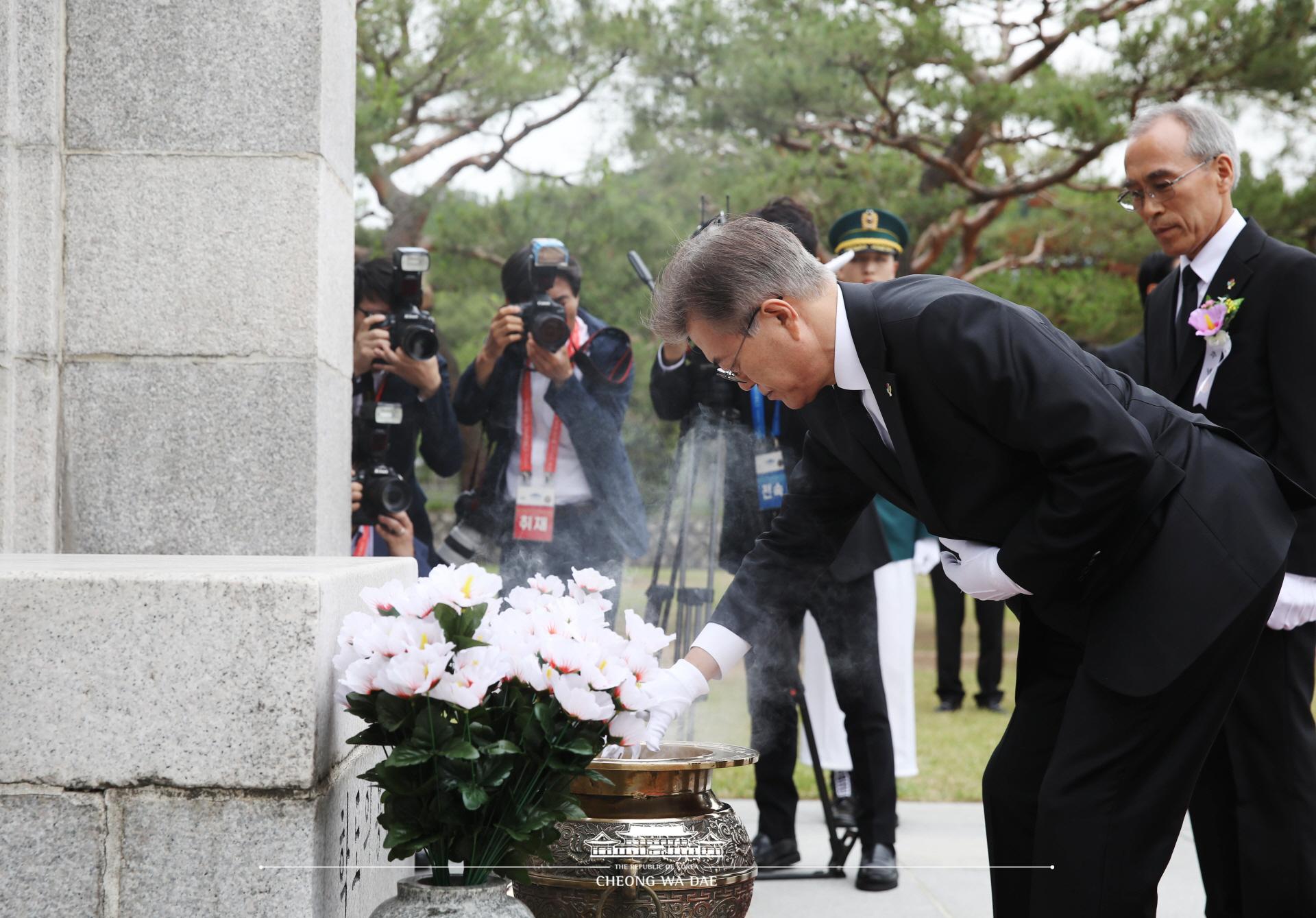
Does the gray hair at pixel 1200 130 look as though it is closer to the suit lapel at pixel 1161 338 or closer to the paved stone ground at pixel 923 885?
the suit lapel at pixel 1161 338

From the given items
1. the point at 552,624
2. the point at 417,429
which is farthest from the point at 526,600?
the point at 417,429

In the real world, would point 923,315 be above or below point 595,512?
above

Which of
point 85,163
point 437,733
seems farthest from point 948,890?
point 85,163

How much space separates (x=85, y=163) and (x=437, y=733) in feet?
7.47

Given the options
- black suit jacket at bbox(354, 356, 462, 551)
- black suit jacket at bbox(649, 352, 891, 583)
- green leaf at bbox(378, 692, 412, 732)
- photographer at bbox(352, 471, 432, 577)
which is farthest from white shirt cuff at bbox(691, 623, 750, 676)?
black suit jacket at bbox(354, 356, 462, 551)

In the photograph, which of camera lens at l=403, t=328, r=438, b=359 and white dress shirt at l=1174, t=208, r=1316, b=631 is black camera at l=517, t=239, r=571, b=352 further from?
white dress shirt at l=1174, t=208, r=1316, b=631

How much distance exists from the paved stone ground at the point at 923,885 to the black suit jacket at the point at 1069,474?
125 centimetres

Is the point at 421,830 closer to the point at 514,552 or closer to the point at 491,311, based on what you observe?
the point at 514,552

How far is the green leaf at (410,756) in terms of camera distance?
2.10 meters

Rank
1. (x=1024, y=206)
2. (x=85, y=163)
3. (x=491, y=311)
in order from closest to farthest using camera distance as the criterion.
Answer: (x=85, y=163)
(x=491, y=311)
(x=1024, y=206)

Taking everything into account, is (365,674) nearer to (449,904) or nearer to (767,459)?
(449,904)

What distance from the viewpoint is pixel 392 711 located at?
7.09ft

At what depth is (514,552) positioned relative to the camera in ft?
14.4

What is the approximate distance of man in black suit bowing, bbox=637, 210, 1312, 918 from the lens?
87.1 inches
